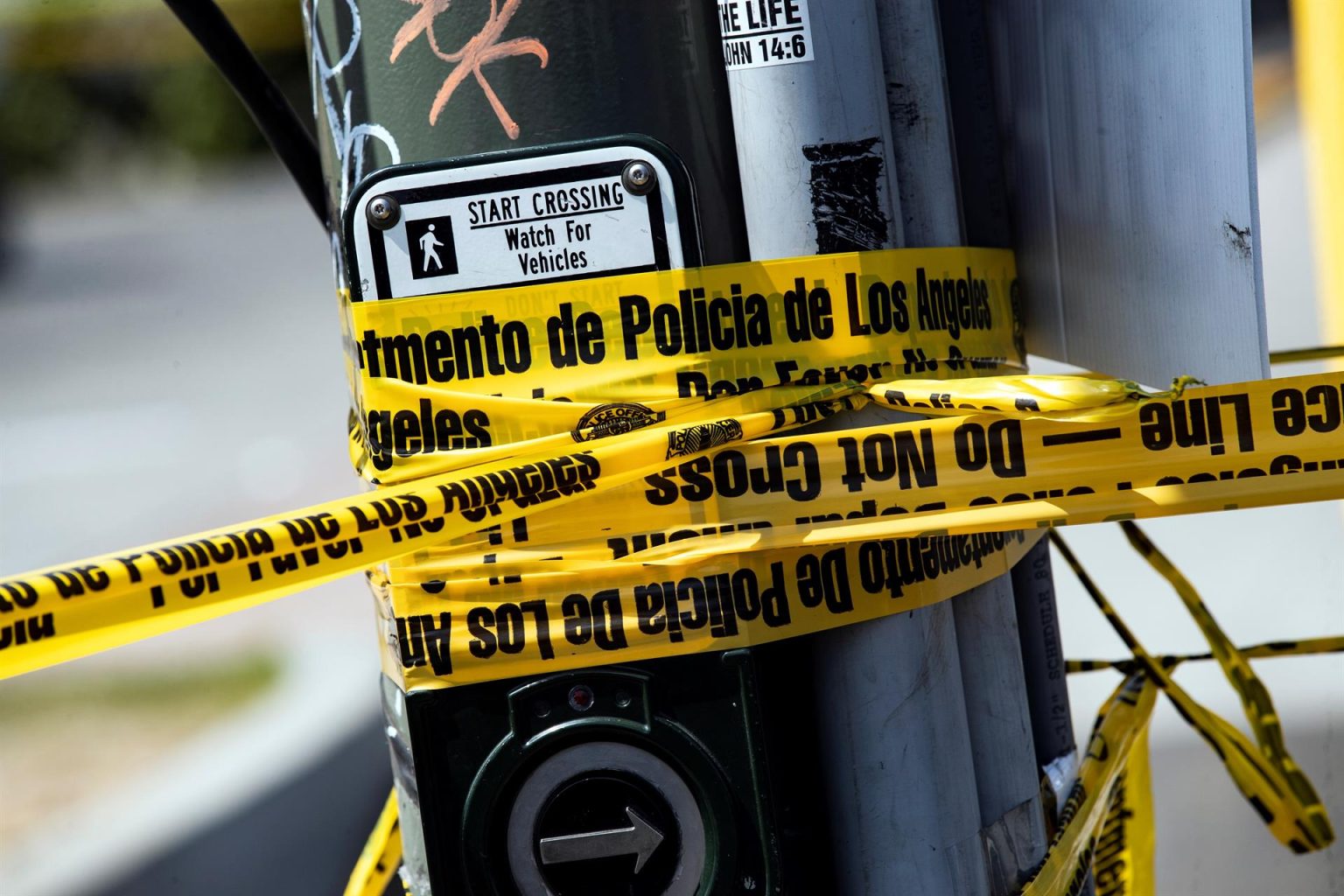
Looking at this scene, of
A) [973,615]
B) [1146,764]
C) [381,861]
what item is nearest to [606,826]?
[973,615]

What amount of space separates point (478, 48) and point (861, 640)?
0.64m

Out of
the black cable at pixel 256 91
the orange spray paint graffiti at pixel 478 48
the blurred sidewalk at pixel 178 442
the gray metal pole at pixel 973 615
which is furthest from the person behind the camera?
the blurred sidewalk at pixel 178 442

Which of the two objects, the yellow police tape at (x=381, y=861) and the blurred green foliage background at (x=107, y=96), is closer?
the yellow police tape at (x=381, y=861)

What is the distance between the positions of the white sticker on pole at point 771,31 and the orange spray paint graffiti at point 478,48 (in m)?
0.18

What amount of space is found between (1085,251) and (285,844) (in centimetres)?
266

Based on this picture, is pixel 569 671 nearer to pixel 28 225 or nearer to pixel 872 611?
pixel 872 611

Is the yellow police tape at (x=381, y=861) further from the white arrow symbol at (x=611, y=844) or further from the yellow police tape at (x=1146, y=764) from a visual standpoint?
the yellow police tape at (x=1146, y=764)

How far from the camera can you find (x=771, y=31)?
3.69ft

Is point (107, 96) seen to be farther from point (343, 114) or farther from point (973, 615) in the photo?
point (973, 615)

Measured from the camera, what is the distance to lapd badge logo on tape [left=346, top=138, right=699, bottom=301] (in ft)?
3.67

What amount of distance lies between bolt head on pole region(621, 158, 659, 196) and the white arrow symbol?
56cm

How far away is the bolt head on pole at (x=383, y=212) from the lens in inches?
44.4

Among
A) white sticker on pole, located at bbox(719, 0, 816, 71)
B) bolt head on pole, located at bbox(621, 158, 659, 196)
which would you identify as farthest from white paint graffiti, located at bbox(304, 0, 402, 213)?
white sticker on pole, located at bbox(719, 0, 816, 71)

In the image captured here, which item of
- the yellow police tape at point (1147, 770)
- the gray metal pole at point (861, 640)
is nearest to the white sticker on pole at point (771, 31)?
the gray metal pole at point (861, 640)
